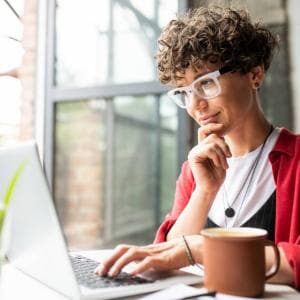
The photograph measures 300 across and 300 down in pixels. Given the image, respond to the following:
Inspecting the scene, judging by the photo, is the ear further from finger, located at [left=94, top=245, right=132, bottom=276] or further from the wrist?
finger, located at [left=94, top=245, right=132, bottom=276]

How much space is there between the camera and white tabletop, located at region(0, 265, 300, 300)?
0.69 m

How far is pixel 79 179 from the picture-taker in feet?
8.06

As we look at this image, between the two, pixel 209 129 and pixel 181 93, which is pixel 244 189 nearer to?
pixel 209 129

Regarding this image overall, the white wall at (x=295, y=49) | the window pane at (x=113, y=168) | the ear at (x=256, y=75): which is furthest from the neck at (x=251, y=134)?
the window pane at (x=113, y=168)

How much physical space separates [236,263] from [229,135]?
706 mm

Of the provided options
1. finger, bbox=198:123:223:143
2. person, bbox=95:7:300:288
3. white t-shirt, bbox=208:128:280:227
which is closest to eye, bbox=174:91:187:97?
person, bbox=95:7:300:288

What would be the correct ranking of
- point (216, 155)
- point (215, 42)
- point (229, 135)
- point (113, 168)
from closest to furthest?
point (216, 155) → point (215, 42) → point (229, 135) → point (113, 168)

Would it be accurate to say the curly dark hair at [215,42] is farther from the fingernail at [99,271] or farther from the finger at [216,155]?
the fingernail at [99,271]

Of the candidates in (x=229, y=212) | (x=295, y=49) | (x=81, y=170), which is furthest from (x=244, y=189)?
(x=81, y=170)

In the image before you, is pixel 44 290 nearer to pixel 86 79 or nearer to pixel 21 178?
pixel 21 178

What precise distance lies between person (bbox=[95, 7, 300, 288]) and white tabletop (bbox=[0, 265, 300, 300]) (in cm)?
32

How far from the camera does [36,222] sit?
2.10ft

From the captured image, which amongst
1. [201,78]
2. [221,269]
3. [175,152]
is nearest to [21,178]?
[221,269]

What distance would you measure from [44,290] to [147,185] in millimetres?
1555
